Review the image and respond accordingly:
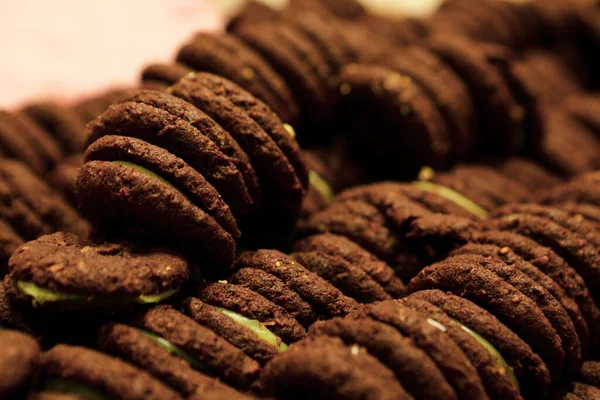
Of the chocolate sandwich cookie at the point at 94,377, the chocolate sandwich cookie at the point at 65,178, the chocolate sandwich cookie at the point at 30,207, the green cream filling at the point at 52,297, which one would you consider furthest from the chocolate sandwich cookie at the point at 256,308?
the chocolate sandwich cookie at the point at 65,178

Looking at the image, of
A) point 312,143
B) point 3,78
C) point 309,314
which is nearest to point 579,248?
point 309,314

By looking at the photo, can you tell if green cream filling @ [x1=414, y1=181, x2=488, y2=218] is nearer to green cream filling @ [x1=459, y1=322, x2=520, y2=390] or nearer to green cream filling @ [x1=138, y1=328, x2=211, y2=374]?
green cream filling @ [x1=459, y1=322, x2=520, y2=390]

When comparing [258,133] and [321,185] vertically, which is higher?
[258,133]

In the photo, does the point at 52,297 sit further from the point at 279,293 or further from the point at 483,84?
the point at 483,84

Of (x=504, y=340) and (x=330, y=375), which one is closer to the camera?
(x=330, y=375)

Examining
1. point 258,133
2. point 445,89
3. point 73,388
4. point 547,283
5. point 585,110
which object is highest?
point 585,110

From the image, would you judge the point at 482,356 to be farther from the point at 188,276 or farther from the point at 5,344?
the point at 5,344

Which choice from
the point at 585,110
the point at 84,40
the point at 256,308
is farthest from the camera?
the point at 84,40

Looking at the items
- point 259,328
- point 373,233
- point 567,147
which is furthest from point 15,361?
point 567,147
